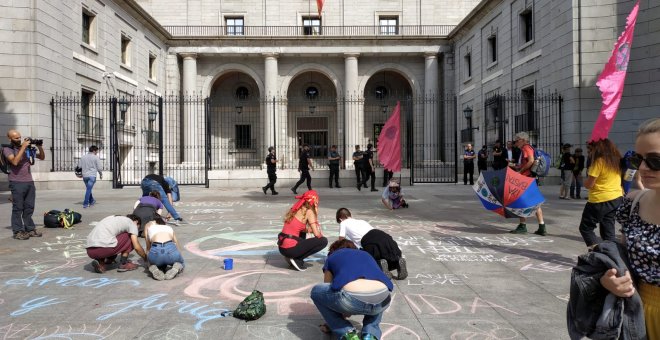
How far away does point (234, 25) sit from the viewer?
32.8m

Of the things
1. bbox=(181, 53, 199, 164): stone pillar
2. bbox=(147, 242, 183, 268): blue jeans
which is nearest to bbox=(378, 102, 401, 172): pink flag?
bbox=(147, 242, 183, 268): blue jeans

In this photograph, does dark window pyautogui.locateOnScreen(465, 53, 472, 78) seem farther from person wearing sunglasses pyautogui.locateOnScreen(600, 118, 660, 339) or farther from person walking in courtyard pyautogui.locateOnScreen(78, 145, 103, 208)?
person wearing sunglasses pyautogui.locateOnScreen(600, 118, 660, 339)

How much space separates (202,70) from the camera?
1243 inches

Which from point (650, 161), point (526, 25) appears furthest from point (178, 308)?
point (526, 25)

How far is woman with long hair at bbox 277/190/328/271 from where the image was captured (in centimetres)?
602

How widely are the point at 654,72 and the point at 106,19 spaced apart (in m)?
23.2

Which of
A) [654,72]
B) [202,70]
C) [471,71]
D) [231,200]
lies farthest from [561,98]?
[202,70]

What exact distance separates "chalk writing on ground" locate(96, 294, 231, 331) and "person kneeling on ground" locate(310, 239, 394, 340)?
110cm

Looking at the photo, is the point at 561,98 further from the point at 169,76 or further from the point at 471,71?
the point at 169,76

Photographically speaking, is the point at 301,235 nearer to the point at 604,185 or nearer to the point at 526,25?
the point at 604,185

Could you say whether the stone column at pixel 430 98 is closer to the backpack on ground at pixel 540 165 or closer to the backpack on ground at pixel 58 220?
the backpack on ground at pixel 540 165

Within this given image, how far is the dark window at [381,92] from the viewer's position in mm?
33750

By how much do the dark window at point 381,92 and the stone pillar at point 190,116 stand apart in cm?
1255

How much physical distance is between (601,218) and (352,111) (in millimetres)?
24185
